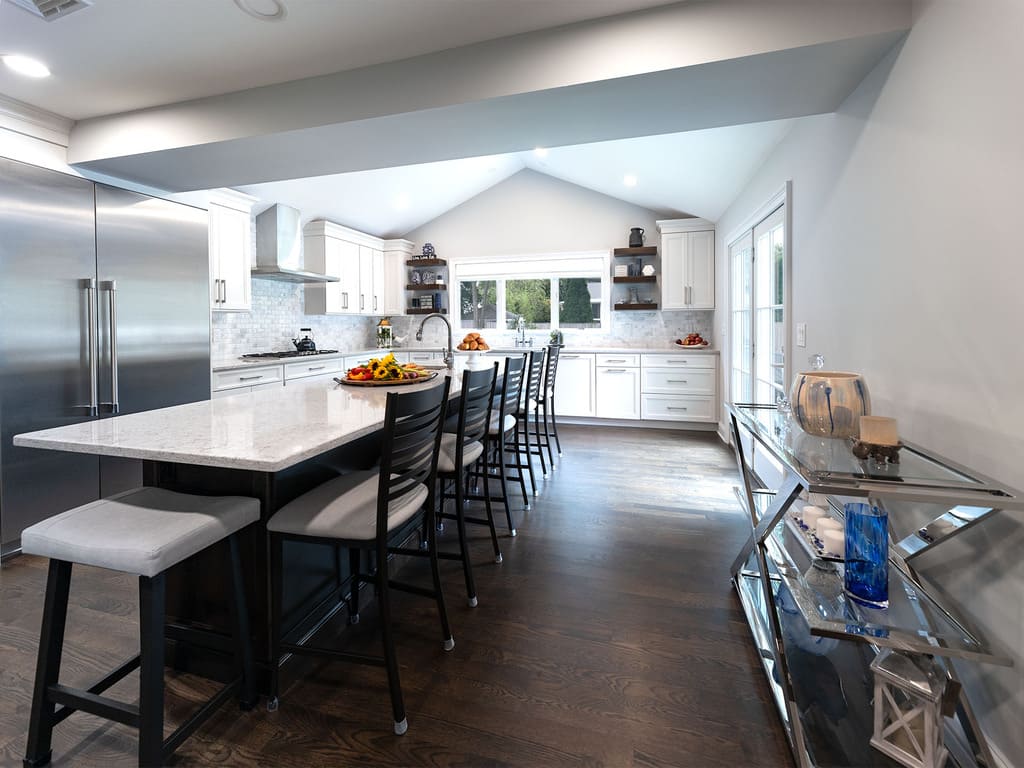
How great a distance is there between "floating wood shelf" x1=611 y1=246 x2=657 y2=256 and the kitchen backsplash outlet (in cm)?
377

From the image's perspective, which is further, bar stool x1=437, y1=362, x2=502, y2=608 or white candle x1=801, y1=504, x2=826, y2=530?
bar stool x1=437, y1=362, x2=502, y2=608

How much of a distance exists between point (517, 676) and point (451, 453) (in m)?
1.03

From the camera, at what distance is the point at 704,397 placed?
573 cm

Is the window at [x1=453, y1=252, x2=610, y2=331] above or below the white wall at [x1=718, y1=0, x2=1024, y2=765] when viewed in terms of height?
above

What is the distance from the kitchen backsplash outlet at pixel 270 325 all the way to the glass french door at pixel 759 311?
456 cm

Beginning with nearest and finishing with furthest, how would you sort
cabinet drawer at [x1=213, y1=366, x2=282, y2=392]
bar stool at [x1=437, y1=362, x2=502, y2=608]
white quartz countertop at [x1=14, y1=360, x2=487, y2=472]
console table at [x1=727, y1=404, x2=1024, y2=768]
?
console table at [x1=727, y1=404, x2=1024, y2=768], white quartz countertop at [x1=14, y1=360, x2=487, y2=472], bar stool at [x1=437, y1=362, x2=502, y2=608], cabinet drawer at [x1=213, y1=366, x2=282, y2=392]

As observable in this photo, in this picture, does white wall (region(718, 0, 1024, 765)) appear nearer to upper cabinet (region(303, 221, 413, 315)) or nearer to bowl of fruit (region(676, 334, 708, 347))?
bowl of fruit (region(676, 334, 708, 347))

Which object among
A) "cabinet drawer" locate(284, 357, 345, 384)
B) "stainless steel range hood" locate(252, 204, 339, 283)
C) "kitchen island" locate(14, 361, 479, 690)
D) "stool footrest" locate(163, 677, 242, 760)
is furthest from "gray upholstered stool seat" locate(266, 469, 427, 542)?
"stainless steel range hood" locate(252, 204, 339, 283)

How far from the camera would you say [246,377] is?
13.8 feet

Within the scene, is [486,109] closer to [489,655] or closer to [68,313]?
[489,655]

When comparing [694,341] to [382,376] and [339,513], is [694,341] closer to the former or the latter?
[382,376]

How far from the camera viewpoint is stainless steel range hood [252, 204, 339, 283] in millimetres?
4895

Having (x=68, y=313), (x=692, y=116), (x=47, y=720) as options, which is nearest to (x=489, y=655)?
(x=47, y=720)

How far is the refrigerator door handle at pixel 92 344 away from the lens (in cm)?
295
